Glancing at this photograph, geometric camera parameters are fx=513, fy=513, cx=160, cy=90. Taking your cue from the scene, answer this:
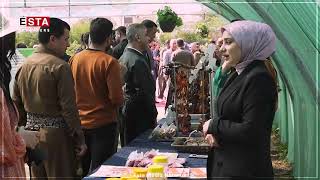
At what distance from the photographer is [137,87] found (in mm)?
4602

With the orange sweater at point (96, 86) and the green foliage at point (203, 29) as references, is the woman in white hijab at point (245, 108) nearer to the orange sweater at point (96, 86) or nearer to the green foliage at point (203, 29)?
the orange sweater at point (96, 86)

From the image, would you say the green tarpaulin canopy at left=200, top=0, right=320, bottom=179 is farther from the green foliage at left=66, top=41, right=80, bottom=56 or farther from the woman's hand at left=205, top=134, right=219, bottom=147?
the green foliage at left=66, top=41, right=80, bottom=56

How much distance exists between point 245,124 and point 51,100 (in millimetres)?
1610

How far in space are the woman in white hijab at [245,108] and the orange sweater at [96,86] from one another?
1.48 meters

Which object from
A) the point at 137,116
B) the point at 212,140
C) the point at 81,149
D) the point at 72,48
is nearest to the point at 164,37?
the point at 72,48

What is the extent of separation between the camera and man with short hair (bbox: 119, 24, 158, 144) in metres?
4.52

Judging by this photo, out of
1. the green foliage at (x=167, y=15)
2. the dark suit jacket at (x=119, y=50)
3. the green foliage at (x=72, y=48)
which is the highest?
the green foliage at (x=167, y=15)

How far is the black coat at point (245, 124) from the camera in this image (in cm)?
233

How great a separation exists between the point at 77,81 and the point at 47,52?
0.51 m

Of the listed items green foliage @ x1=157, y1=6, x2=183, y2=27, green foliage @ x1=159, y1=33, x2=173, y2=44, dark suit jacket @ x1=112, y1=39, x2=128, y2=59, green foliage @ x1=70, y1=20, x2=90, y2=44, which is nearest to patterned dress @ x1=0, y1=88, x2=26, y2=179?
dark suit jacket @ x1=112, y1=39, x2=128, y2=59

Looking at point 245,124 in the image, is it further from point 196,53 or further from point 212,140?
point 196,53

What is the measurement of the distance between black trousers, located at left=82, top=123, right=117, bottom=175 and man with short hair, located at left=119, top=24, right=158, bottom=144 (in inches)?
26.0

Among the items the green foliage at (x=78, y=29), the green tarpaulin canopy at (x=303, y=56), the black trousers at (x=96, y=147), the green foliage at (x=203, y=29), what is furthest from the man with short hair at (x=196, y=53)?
the green foliage at (x=78, y=29)

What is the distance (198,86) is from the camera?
4195mm
